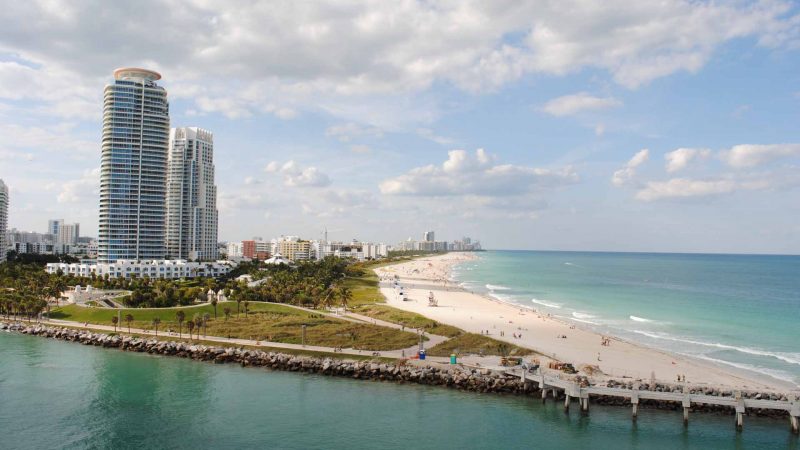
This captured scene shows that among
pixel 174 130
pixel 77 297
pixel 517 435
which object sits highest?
pixel 174 130

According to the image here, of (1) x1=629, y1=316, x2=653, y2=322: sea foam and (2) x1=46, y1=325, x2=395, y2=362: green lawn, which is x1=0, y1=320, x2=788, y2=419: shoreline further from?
(1) x1=629, y1=316, x2=653, y2=322: sea foam

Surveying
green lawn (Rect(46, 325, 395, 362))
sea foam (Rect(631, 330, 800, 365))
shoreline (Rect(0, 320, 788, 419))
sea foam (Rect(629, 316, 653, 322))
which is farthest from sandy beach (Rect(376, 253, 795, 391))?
green lawn (Rect(46, 325, 395, 362))

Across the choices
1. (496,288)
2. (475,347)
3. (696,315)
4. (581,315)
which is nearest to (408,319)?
(475,347)

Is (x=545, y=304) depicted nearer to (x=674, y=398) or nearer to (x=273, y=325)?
(x=273, y=325)

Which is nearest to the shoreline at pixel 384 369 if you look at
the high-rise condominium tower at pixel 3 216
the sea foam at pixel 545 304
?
the sea foam at pixel 545 304

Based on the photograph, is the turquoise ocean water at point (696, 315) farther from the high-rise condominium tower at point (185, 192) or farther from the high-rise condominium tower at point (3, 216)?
the high-rise condominium tower at point (3, 216)

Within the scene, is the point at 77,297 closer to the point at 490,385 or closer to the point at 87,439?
the point at 87,439

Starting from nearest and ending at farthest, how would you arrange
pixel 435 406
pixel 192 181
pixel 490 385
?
1. pixel 435 406
2. pixel 490 385
3. pixel 192 181

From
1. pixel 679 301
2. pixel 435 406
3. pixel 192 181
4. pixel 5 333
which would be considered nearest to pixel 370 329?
pixel 435 406
